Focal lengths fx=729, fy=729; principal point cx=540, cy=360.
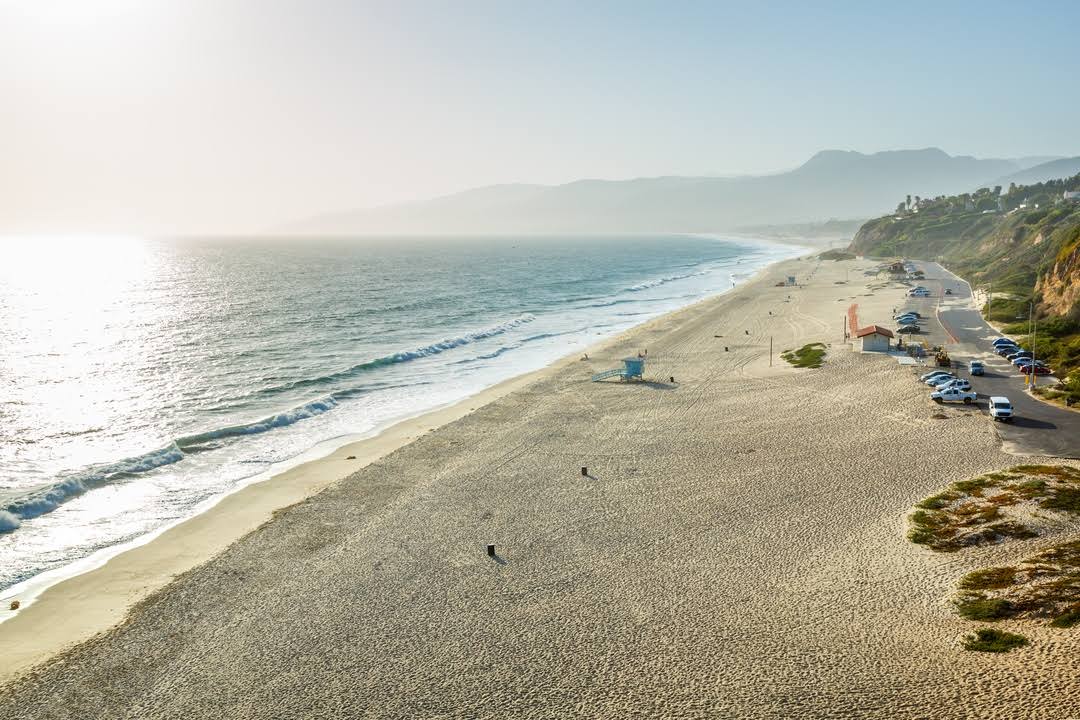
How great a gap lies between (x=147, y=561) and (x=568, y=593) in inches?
579

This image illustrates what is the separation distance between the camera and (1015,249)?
335 ft

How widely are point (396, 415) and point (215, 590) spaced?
21.6 metres

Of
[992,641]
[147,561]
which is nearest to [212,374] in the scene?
[147,561]

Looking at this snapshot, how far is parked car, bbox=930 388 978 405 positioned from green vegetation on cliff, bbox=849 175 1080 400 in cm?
466

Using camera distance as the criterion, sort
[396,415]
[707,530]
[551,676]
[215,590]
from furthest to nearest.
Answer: [396,415] → [707,530] → [215,590] → [551,676]

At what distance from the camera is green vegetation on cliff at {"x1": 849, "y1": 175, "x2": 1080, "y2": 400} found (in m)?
50.4

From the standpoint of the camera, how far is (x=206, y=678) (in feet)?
59.3

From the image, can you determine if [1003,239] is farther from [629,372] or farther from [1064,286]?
[629,372]

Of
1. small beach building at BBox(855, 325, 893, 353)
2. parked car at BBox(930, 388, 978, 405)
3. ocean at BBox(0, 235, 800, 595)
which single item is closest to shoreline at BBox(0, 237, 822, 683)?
ocean at BBox(0, 235, 800, 595)

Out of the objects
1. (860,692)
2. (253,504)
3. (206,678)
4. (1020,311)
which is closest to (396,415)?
(253,504)

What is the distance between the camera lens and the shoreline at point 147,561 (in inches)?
801

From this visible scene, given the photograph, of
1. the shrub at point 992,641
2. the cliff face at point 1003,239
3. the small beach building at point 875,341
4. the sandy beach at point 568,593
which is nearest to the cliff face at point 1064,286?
the cliff face at point 1003,239

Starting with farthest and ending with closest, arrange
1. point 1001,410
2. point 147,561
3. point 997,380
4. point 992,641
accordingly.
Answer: point 997,380, point 1001,410, point 147,561, point 992,641

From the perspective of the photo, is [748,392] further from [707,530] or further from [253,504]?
[253,504]
